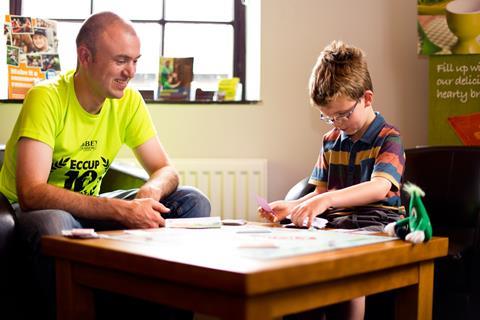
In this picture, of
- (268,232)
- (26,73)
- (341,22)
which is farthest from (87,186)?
(341,22)

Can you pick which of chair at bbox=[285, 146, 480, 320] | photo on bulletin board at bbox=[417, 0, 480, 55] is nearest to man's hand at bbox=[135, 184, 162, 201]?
chair at bbox=[285, 146, 480, 320]

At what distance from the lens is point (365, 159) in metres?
2.11

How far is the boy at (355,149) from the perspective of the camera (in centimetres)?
198

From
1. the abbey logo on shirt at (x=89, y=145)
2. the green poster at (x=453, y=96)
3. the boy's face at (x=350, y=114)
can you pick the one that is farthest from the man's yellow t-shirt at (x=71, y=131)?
the green poster at (x=453, y=96)

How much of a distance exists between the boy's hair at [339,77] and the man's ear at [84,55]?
723mm

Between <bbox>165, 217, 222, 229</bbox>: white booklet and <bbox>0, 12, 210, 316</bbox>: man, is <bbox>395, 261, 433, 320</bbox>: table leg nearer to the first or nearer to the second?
<bbox>165, 217, 222, 229</bbox>: white booklet

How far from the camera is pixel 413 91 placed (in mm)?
3508

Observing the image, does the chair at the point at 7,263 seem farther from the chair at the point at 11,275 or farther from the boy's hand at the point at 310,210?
the boy's hand at the point at 310,210

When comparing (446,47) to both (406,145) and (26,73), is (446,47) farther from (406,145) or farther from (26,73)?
(26,73)

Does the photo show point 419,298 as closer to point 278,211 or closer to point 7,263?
point 278,211

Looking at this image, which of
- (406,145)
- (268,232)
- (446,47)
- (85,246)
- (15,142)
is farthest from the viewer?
(406,145)

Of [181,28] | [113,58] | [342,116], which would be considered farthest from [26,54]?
[342,116]

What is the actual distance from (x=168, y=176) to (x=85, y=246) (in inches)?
34.2

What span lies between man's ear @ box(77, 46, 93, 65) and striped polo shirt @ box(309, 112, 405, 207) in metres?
0.80
